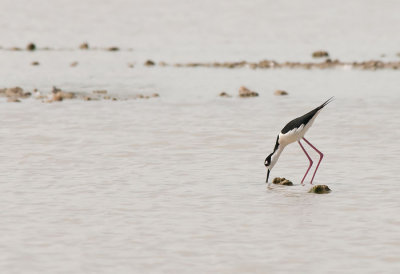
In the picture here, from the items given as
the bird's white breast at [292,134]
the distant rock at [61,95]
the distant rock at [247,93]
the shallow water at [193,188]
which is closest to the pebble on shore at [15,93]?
the distant rock at [61,95]

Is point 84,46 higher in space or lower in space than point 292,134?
higher

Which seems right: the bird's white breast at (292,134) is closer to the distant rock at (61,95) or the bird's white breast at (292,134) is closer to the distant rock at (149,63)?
the distant rock at (61,95)

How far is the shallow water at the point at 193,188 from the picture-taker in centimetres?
1195

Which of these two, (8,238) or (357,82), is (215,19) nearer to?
(357,82)

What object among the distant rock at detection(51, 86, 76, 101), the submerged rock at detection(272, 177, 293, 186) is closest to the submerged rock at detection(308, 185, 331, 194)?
the submerged rock at detection(272, 177, 293, 186)

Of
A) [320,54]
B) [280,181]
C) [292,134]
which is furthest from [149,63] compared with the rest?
[280,181]

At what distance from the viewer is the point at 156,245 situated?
40.9 feet

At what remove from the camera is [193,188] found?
16406 mm

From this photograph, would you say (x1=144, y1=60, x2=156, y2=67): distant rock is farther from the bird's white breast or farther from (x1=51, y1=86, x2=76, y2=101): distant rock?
the bird's white breast

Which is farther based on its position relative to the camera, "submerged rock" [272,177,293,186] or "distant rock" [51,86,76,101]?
"distant rock" [51,86,76,101]

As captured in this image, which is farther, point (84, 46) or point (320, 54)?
point (84, 46)

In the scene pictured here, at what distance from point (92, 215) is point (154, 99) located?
1816 cm

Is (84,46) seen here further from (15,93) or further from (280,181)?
(280,181)

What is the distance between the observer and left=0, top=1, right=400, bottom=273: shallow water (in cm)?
1195
